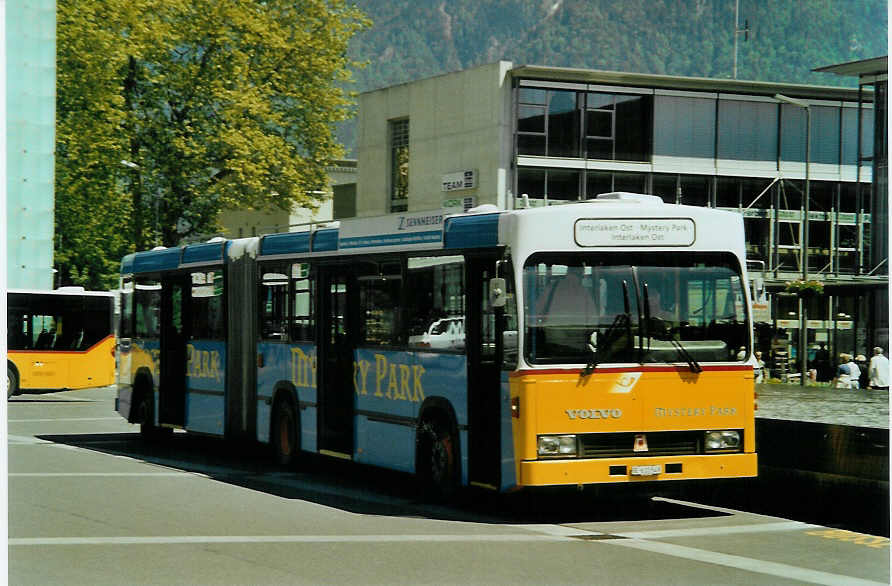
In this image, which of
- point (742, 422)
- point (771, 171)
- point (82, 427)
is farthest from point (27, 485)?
point (771, 171)

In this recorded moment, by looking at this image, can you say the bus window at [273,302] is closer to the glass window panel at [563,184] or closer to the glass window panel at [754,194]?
the glass window panel at [563,184]

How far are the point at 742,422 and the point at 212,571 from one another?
5409mm

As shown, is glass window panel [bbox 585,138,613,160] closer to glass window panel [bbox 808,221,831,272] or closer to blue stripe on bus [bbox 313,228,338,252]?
glass window panel [bbox 808,221,831,272]

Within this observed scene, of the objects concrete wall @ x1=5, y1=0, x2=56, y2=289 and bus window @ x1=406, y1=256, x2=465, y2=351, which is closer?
bus window @ x1=406, y1=256, x2=465, y2=351

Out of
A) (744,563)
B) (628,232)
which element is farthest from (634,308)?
(744,563)

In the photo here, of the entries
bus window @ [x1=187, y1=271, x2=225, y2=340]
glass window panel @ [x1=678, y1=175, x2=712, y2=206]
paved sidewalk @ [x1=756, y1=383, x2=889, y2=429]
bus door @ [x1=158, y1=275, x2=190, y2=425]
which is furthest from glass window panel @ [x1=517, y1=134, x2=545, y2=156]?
bus window @ [x1=187, y1=271, x2=225, y2=340]

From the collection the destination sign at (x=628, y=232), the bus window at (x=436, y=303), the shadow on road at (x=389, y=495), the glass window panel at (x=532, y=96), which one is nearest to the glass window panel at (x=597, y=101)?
the glass window panel at (x=532, y=96)

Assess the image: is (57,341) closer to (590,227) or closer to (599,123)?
(599,123)

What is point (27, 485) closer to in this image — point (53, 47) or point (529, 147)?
point (53, 47)

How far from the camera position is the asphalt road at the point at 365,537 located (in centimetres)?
1019

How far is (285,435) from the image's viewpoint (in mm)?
18656

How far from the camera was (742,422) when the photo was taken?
535 inches

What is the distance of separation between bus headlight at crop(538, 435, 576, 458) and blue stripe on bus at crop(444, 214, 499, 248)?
1.86 metres

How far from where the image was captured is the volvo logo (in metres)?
13.0
